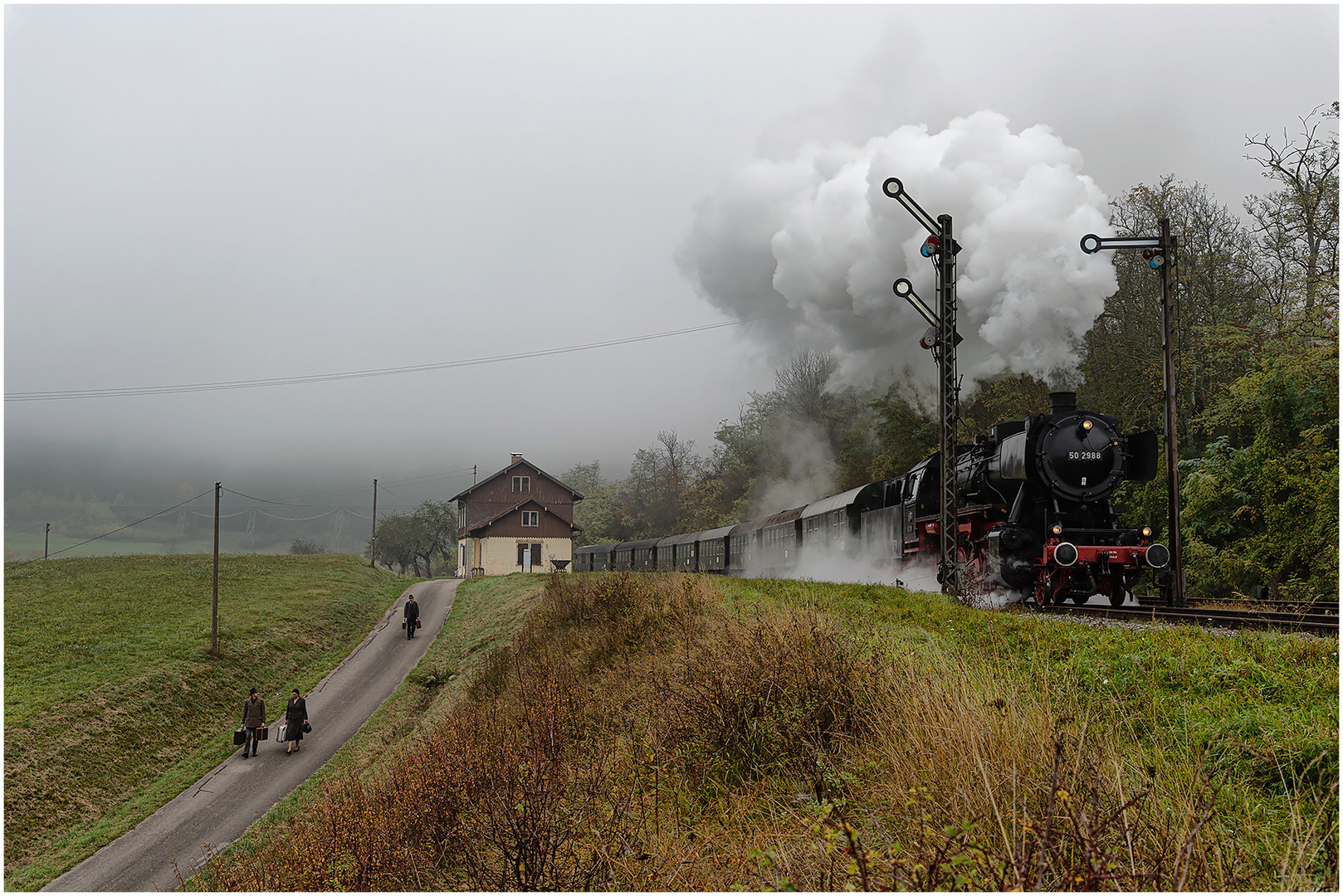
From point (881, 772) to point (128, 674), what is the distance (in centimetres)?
2488

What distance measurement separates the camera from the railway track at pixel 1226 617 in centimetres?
888

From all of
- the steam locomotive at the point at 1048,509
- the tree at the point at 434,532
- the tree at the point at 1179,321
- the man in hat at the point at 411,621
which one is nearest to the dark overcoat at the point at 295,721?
the man in hat at the point at 411,621

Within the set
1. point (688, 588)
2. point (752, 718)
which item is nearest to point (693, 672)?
point (752, 718)

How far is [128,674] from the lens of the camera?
22.8 metres

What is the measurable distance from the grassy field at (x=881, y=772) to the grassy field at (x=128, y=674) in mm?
7993

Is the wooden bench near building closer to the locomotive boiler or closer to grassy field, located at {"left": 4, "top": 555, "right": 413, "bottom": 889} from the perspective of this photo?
grassy field, located at {"left": 4, "top": 555, "right": 413, "bottom": 889}

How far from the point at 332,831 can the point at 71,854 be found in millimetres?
10423

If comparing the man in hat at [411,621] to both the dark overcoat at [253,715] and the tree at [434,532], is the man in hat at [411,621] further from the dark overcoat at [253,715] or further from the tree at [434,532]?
the tree at [434,532]

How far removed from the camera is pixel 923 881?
3238 millimetres

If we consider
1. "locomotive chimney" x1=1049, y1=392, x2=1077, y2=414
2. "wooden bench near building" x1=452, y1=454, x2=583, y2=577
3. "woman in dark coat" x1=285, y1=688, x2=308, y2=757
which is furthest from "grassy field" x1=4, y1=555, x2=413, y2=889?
"locomotive chimney" x1=1049, y1=392, x2=1077, y2=414

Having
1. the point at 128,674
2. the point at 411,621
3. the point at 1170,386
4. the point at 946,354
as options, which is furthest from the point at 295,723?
the point at 1170,386

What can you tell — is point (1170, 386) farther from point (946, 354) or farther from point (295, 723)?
point (295, 723)

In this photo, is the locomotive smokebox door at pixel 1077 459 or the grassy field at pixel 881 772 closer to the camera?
the grassy field at pixel 881 772

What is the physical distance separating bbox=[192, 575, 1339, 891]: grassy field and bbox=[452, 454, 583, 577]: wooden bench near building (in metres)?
42.3
